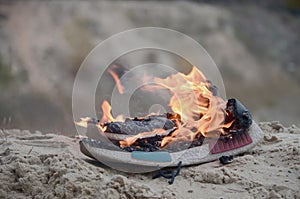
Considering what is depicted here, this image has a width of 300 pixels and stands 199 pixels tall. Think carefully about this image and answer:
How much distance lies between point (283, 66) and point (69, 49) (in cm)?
591

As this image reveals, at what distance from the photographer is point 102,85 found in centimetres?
562

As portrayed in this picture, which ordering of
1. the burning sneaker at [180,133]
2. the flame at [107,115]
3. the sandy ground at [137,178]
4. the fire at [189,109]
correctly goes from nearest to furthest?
the sandy ground at [137,178]
the burning sneaker at [180,133]
the fire at [189,109]
the flame at [107,115]

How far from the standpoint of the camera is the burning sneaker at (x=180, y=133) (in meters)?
3.74

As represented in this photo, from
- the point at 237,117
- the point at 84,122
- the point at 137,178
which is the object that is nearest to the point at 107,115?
the point at 84,122

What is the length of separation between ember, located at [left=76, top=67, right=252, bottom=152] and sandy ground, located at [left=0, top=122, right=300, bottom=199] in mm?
232

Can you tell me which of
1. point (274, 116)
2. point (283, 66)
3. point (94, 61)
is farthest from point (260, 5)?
point (94, 61)

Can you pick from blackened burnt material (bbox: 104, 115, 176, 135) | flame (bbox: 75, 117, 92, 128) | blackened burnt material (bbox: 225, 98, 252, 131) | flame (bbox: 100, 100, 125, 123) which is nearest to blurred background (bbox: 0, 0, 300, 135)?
flame (bbox: 100, 100, 125, 123)

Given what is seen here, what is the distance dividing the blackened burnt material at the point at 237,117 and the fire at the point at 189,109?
4 centimetres

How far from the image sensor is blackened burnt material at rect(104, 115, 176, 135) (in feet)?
12.7

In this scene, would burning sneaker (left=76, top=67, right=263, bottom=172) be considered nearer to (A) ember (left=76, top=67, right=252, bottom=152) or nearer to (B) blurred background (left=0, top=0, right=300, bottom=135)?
(A) ember (left=76, top=67, right=252, bottom=152)

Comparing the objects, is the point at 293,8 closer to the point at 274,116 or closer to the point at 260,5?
the point at 260,5

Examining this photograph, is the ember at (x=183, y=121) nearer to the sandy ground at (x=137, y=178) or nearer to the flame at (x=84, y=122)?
the flame at (x=84, y=122)

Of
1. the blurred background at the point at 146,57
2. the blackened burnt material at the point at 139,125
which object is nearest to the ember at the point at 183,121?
the blackened burnt material at the point at 139,125

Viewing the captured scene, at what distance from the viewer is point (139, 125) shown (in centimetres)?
400
